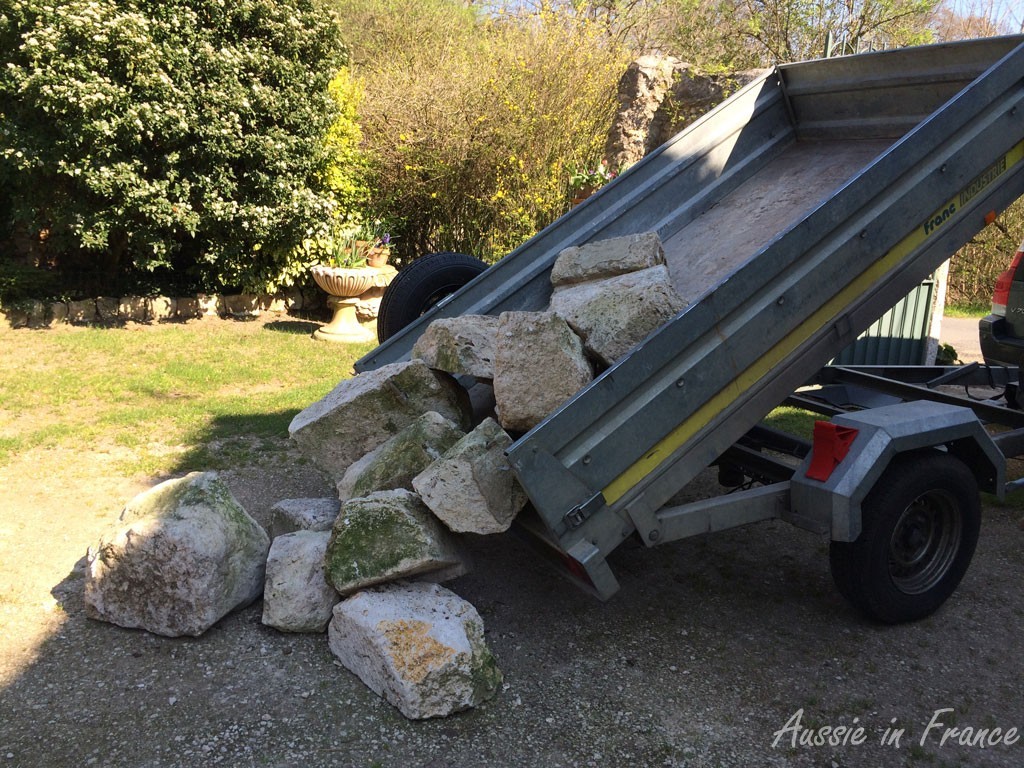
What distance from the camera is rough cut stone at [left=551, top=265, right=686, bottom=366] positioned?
3.69 m

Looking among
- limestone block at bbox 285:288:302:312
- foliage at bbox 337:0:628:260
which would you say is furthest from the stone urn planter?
foliage at bbox 337:0:628:260

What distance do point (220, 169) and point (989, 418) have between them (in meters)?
8.55

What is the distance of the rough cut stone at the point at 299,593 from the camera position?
3.80m

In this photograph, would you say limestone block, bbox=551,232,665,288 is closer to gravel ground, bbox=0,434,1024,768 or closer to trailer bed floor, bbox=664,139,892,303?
trailer bed floor, bbox=664,139,892,303

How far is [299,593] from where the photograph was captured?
3803 millimetres

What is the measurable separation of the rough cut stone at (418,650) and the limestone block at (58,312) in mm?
8618

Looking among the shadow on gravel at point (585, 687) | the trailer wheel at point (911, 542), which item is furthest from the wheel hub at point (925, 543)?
the shadow on gravel at point (585, 687)

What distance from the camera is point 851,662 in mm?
3771

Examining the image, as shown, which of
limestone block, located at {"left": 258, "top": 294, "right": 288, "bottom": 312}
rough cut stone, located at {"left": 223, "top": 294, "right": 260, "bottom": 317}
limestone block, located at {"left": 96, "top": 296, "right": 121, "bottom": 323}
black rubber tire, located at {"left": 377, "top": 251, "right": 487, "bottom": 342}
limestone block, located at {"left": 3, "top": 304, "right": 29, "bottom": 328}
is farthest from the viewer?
limestone block, located at {"left": 258, "top": 294, "right": 288, "bottom": 312}

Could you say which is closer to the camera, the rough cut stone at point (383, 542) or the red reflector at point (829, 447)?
the rough cut stone at point (383, 542)

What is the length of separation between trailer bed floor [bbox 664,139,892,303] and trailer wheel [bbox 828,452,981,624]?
4.65 ft

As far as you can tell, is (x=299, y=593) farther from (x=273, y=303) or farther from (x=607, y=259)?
(x=273, y=303)

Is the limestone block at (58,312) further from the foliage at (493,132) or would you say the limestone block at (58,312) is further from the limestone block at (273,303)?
the foliage at (493,132)

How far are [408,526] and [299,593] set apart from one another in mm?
635
